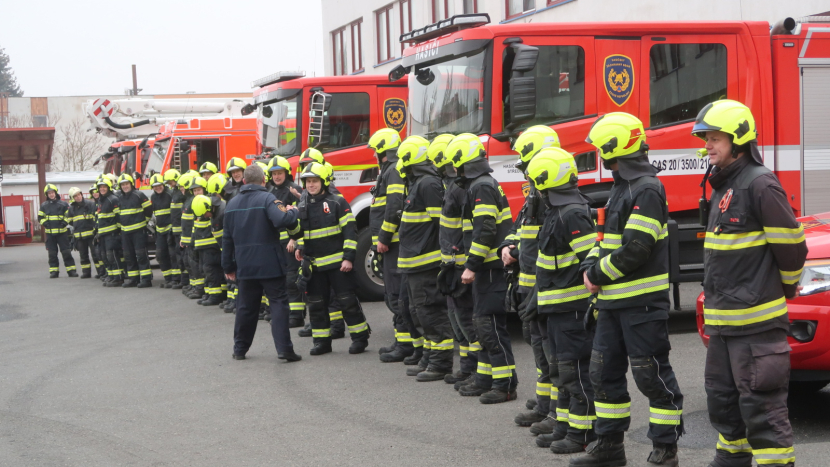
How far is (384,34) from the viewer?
26875 millimetres

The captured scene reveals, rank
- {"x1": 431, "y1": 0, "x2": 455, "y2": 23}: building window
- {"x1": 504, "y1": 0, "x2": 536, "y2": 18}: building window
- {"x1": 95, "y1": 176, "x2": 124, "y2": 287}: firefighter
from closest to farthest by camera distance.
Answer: {"x1": 95, "y1": 176, "x2": 124, "y2": 287}: firefighter
{"x1": 504, "y1": 0, "x2": 536, "y2": 18}: building window
{"x1": 431, "y1": 0, "x2": 455, "y2": 23}: building window

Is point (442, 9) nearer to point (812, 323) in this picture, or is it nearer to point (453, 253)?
point (453, 253)

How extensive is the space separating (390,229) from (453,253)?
129 cm

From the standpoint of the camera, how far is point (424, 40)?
31.4 ft

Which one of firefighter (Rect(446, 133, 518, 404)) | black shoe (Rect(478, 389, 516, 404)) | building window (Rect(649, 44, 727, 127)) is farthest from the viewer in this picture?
building window (Rect(649, 44, 727, 127))

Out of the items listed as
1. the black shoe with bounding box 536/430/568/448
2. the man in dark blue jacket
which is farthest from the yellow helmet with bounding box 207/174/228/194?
the black shoe with bounding box 536/430/568/448

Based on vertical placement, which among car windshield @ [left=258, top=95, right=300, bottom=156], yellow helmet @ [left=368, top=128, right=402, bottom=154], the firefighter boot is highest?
car windshield @ [left=258, top=95, right=300, bottom=156]

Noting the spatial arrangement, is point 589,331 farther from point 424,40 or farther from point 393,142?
point 424,40

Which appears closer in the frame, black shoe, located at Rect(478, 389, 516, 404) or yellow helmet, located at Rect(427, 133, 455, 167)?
black shoe, located at Rect(478, 389, 516, 404)

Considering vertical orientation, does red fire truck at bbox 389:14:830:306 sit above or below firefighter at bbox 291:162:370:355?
above

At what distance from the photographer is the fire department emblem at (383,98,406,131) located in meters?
12.6

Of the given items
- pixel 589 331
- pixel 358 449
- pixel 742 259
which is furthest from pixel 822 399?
pixel 358 449

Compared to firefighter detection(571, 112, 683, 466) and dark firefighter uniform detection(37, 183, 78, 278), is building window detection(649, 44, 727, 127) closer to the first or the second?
firefighter detection(571, 112, 683, 466)

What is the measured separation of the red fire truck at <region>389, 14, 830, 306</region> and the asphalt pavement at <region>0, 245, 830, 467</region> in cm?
180
